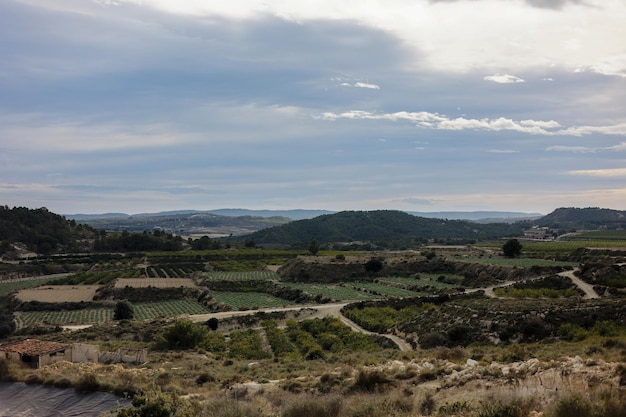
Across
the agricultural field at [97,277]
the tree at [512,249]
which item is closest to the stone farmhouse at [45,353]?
the agricultural field at [97,277]

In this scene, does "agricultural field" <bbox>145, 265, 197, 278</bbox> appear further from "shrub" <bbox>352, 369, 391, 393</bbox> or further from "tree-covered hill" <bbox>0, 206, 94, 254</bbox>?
"shrub" <bbox>352, 369, 391, 393</bbox>

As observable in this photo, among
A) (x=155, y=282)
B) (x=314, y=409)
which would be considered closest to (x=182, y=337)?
(x=314, y=409)

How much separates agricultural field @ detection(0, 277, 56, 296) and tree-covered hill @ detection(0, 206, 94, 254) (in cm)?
3193

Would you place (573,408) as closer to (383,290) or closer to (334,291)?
(383,290)

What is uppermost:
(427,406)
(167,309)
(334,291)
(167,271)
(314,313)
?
(427,406)

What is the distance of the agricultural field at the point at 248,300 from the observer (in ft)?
205

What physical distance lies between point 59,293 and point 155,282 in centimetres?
1465

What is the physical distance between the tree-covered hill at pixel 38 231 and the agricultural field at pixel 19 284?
3193 centimetres

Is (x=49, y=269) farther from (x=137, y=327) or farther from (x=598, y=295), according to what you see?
(x=598, y=295)

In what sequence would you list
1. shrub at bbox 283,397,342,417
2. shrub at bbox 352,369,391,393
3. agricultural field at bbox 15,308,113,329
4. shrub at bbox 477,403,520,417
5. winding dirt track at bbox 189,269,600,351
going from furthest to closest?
agricultural field at bbox 15,308,113,329, winding dirt track at bbox 189,269,600,351, shrub at bbox 352,369,391,393, shrub at bbox 283,397,342,417, shrub at bbox 477,403,520,417

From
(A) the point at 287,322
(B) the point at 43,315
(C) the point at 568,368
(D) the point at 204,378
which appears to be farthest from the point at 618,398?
(B) the point at 43,315

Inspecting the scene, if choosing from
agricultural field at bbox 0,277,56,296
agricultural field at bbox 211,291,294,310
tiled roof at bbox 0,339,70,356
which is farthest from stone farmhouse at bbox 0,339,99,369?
agricultural field at bbox 0,277,56,296

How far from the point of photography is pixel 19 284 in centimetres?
9175

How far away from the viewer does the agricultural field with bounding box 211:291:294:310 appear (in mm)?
62375
